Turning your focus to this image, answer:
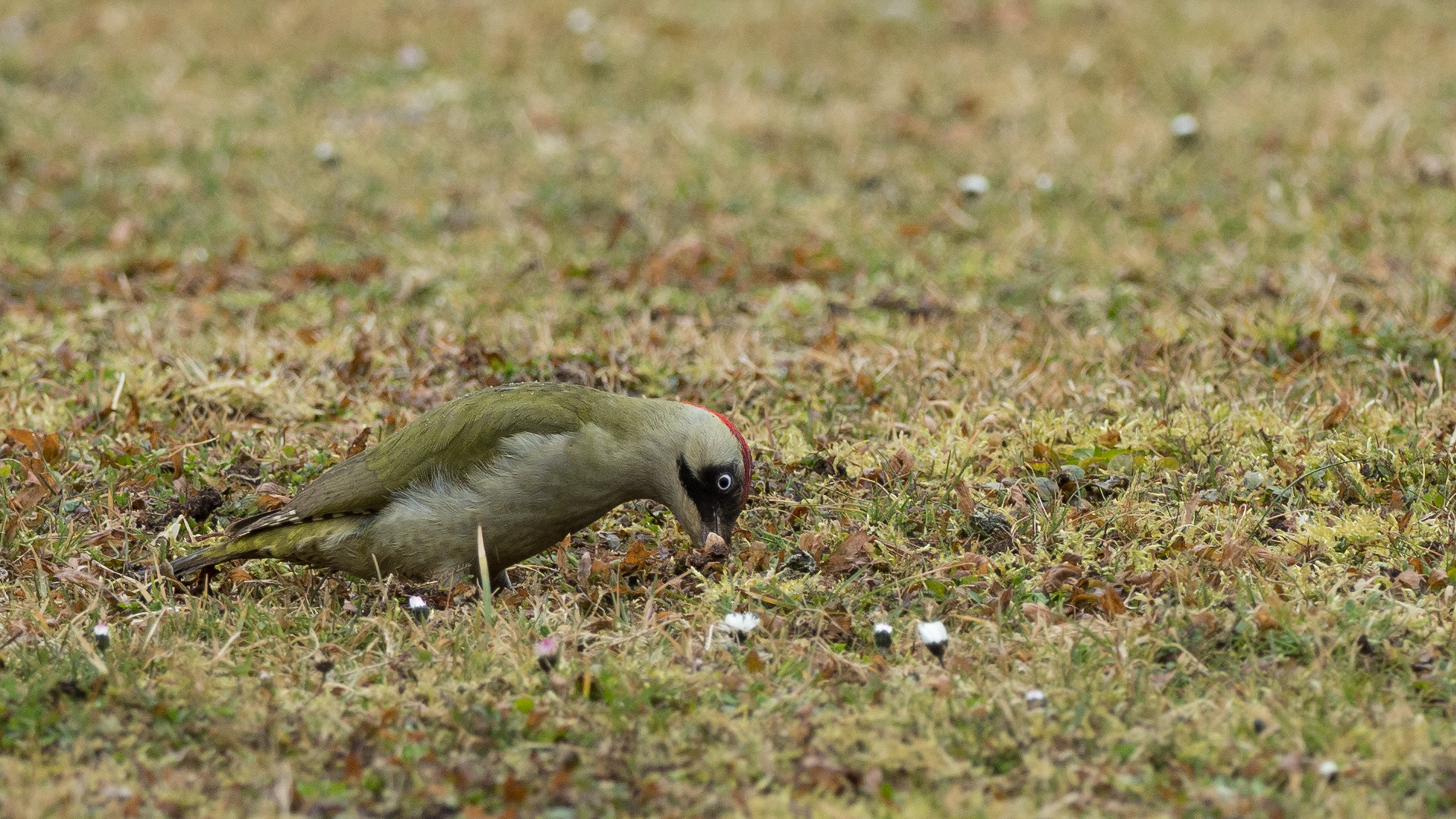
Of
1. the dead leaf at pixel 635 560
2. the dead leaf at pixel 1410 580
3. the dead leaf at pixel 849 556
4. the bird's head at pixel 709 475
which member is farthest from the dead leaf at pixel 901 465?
the dead leaf at pixel 1410 580

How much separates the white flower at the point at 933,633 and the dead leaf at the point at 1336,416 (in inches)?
99.2

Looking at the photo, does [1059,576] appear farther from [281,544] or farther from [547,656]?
[281,544]

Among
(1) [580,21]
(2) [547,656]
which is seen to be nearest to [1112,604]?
(2) [547,656]

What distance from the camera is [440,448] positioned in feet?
18.6

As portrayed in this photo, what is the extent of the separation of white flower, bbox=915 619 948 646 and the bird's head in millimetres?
945

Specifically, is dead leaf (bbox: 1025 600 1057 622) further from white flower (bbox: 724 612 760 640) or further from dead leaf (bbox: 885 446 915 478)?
dead leaf (bbox: 885 446 915 478)

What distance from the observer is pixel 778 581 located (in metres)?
5.50

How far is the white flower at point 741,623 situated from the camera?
500 cm

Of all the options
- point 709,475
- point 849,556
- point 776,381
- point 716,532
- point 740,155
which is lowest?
point 740,155

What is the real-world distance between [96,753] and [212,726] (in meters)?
0.30

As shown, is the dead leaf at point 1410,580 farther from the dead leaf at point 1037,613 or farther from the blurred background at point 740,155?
the blurred background at point 740,155

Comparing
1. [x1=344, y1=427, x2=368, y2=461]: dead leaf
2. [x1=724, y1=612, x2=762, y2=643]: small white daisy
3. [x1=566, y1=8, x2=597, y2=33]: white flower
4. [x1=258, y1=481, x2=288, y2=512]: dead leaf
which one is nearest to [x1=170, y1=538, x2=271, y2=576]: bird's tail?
[x1=258, y1=481, x2=288, y2=512]: dead leaf

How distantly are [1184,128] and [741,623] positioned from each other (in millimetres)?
7546

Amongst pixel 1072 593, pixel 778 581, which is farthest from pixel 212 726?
pixel 1072 593
